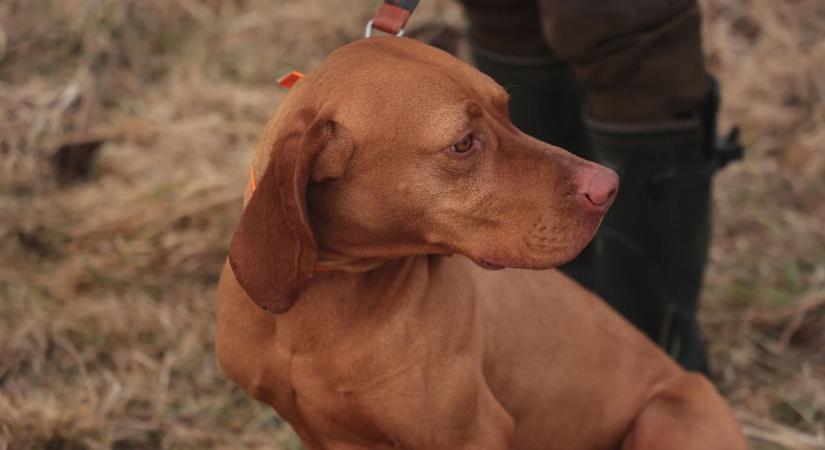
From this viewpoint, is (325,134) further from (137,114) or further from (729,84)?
(729,84)

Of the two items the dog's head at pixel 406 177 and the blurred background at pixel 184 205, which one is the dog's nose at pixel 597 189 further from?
the blurred background at pixel 184 205

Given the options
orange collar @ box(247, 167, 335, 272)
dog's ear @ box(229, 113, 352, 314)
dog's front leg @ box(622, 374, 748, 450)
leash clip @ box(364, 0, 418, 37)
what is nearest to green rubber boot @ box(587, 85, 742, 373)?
dog's front leg @ box(622, 374, 748, 450)

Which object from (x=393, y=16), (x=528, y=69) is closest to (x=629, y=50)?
(x=528, y=69)

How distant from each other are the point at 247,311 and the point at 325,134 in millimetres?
552

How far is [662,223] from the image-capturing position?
13.1 feet

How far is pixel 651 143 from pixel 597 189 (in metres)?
1.34

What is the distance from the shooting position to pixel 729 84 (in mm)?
6219

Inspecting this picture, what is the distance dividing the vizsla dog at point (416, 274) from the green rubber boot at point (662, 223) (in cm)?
73

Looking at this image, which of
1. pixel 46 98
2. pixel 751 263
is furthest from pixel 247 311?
pixel 46 98

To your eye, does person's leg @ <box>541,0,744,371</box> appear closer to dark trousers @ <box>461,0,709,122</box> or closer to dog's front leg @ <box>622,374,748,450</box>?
dark trousers @ <box>461,0,709,122</box>

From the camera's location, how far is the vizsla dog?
2516 millimetres

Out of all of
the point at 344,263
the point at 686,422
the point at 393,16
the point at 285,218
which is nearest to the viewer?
the point at 285,218

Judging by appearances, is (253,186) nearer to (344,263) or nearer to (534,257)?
(344,263)

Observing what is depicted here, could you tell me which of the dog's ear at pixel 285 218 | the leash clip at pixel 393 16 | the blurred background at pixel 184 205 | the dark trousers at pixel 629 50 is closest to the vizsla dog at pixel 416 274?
the dog's ear at pixel 285 218
